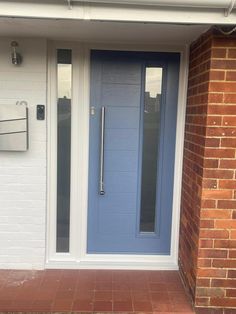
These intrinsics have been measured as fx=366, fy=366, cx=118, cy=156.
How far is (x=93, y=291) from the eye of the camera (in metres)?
3.28

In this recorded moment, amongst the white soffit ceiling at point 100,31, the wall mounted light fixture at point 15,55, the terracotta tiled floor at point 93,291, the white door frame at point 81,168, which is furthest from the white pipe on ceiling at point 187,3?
the terracotta tiled floor at point 93,291

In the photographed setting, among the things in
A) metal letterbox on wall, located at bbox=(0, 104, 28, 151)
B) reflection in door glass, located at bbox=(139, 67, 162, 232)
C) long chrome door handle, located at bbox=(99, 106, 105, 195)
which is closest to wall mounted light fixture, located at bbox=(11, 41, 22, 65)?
metal letterbox on wall, located at bbox=(0, 104, 28, 151)

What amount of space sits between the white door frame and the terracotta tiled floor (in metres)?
0.10

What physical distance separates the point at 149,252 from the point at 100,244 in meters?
0.51

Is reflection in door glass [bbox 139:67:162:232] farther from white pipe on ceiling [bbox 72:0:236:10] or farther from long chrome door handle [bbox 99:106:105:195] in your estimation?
white pipe on ceiling [bbox 72:0:236:10]

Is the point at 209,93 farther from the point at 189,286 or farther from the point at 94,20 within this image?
the point at 189,286

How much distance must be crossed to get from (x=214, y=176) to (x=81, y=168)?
1358mm

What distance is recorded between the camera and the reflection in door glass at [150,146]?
359 cm

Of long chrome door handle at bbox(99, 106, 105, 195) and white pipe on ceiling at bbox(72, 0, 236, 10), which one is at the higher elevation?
white pipe on ceiling at bbox(72, 0, 236, 10)

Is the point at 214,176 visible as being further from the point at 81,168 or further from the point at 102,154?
the point at 81,168

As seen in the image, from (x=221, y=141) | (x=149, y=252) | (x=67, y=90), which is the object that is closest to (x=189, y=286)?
(x=149, y=252)

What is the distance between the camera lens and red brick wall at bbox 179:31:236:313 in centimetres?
277

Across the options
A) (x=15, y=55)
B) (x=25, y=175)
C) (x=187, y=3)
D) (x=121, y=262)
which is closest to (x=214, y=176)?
(x=187, y=3)

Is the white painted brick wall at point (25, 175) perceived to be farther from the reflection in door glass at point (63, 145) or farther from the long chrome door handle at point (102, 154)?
the long chrome door handle at point (102, 154)
